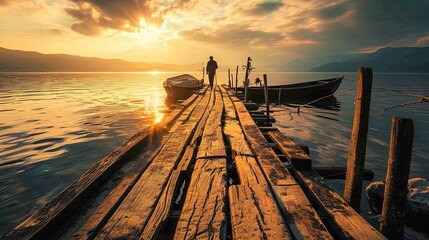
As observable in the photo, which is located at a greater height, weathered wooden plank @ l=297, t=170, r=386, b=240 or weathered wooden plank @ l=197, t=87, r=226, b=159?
weathered wooden plank @ l=197, t=87, r=226, b=159

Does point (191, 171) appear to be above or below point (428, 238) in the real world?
above

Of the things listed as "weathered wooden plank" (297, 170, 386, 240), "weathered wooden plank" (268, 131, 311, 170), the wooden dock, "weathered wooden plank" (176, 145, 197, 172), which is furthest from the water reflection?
"weathered wooden plank" (297, 170, 386, 240)

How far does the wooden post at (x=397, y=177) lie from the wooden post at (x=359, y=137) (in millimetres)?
461

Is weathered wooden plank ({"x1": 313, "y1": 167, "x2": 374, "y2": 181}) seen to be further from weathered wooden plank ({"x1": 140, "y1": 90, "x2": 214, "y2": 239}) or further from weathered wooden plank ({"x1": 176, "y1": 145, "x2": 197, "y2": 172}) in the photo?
weathered wooden plank ({"x1": 140, "y1": 90, "x2": 214, "y2": 239})

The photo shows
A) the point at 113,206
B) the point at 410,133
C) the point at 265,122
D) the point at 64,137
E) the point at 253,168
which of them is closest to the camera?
the point at 113,206

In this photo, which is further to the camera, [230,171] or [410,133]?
[230,171]

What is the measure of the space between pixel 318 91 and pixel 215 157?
24.0 m

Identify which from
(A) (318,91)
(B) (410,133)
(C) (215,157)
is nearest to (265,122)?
(C) (215,157)

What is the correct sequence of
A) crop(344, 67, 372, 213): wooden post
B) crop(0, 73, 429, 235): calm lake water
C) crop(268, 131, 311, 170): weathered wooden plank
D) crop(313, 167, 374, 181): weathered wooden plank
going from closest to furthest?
crop(344, 67, 372, 213): wooden post, crop(268, 131, 311, 170): weathered wooden plank, crop(313, 167, 374, 181): weathered wooden plank, crop(0, 73, 429, 235): calm lake water

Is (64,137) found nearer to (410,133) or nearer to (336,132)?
(410,133)

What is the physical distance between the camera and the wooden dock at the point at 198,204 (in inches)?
85.1

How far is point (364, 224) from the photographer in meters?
2.33

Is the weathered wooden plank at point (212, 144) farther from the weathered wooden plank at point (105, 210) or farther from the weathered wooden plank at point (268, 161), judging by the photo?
the weathered wooden plank at point (105, 210)

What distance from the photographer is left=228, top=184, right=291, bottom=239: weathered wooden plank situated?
2102 millimetres
